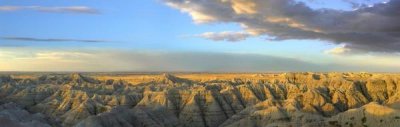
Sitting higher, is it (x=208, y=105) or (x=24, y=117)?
(x=208, y=105)

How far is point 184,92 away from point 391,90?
53.2 metres

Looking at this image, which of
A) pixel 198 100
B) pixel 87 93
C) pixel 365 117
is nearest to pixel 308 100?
pixel 198 100

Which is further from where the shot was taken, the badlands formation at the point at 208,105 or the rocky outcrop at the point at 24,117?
the badlands formation at the point at 208,105

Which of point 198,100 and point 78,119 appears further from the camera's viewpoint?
point 198,100

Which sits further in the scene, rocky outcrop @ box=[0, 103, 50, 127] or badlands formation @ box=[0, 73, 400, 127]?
badlands formation @ box=[0, 73, 400, 127]

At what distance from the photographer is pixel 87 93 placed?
120500 millimetres

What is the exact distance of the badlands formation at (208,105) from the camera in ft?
294

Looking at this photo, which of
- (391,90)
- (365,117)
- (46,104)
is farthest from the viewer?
(391,90)

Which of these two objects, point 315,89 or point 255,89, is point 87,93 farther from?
point 315,89

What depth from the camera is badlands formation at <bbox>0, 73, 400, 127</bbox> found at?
89.6 metres

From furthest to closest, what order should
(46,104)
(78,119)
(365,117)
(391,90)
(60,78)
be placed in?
(60,78) < (391,90) < (46,104) < (78,119) < (365,117)

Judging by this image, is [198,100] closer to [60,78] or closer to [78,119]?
[78,119]

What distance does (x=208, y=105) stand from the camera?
118 meters

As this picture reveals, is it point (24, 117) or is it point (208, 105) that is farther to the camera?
point (208, 105)
